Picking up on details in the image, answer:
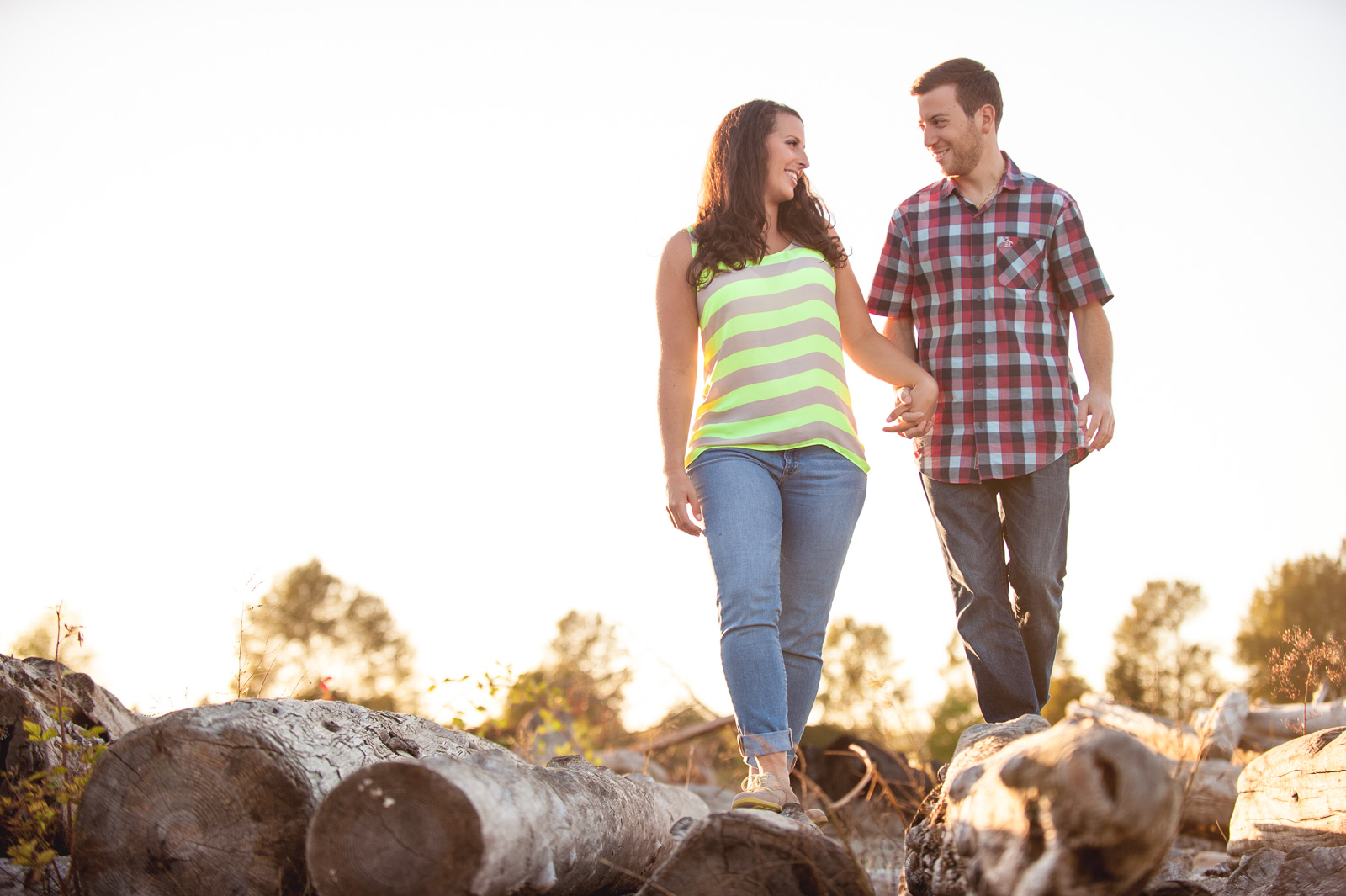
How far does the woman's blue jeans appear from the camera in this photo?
294cm

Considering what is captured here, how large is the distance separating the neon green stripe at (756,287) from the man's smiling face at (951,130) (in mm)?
949

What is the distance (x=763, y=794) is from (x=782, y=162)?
6.92 feet

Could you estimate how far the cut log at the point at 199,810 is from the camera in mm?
2137

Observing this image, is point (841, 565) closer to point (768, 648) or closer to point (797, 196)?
point (768, 648)

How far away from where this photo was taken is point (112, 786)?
220 centimetres

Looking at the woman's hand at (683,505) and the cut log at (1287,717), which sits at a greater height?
the woman's hand at (683,505)

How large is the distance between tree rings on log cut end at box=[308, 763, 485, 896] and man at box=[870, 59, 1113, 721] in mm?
2384

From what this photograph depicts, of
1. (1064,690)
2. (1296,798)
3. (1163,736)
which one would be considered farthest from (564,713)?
(1064,690)

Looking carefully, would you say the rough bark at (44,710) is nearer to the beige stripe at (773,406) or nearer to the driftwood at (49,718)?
the driftwood at (49,718)

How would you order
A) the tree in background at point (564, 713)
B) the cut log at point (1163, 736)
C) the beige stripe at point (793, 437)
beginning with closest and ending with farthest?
the cut log at point (1163, 736) < the beige stripe at point (793, 437) < the tree in background at point (564, 713)

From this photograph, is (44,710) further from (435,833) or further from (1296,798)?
(1296,798)

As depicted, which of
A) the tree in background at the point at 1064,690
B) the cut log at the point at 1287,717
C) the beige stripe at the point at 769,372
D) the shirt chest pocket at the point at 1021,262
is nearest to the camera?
A: the beige stripe at the point at 769,372

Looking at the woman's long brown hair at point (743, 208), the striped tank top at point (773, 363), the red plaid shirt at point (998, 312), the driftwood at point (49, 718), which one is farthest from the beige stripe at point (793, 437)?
the driftwood at point (49, 718)

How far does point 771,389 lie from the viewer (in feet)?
10.8
